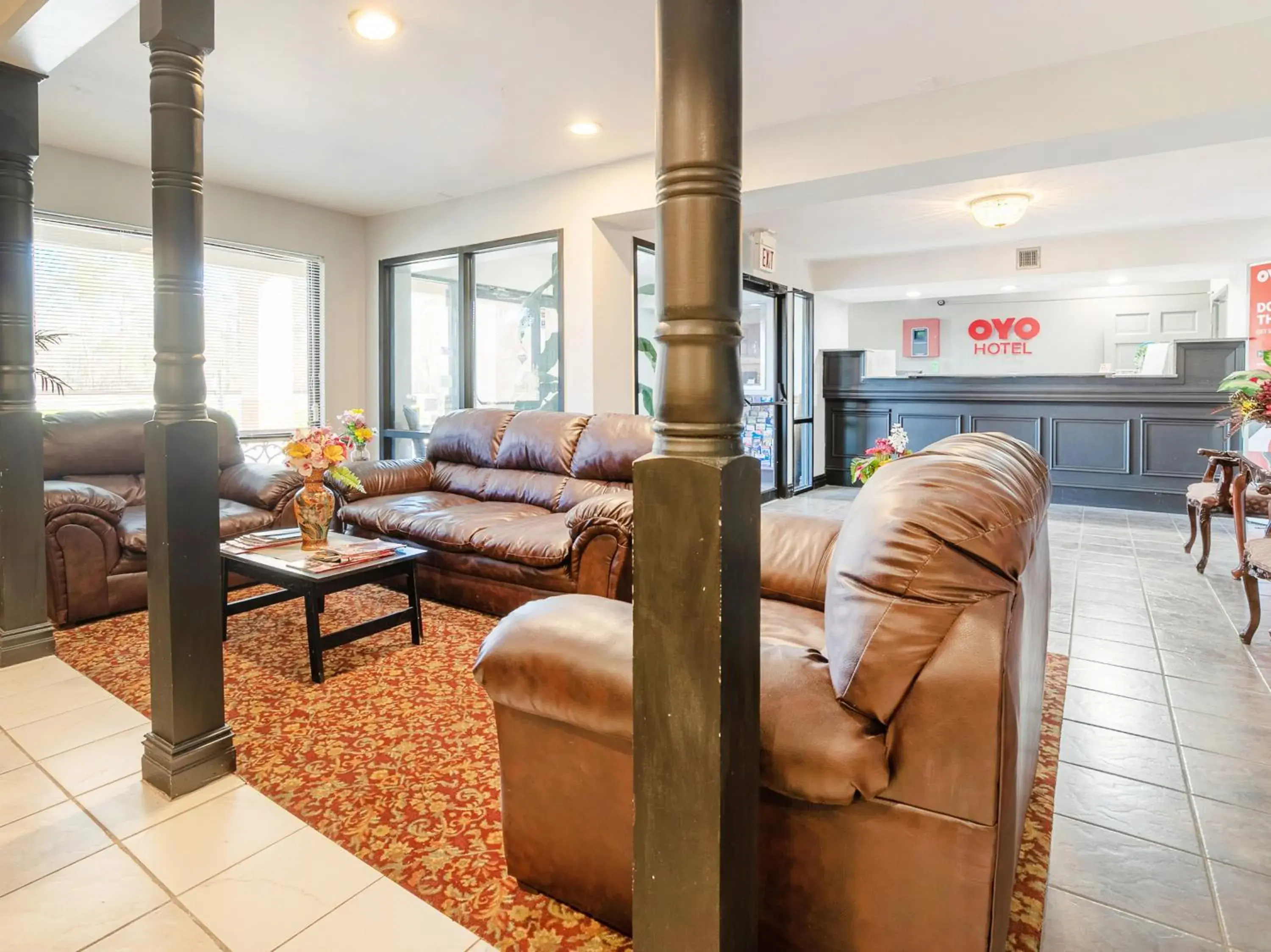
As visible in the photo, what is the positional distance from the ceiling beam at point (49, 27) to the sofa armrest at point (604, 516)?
2.40 m

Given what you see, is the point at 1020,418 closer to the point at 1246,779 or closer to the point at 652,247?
the point at 652,247

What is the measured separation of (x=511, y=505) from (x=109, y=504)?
6.55 feet

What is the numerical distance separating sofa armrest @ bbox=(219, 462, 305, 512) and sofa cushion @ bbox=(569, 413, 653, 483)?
1.61 metres

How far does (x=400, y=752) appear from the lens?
7.16 feet

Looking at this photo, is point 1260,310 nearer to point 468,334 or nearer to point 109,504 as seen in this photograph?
point 468,334

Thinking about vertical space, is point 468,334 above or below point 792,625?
above

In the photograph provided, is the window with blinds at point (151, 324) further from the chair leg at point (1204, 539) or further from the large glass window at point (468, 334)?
the chair leg at point (1204, 539)

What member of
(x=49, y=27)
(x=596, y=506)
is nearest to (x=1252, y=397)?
(x=596, y=506)

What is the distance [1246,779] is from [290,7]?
434 cm

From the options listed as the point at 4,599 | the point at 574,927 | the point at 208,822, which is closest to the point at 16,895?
the point at 208,822

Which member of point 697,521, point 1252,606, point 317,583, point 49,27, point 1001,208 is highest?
point 1001,208

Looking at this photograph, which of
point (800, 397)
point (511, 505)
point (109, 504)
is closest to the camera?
point (109, 504)

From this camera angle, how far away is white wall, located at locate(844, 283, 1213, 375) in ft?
31.6

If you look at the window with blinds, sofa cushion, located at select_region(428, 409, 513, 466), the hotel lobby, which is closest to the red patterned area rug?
the hotel lobby
